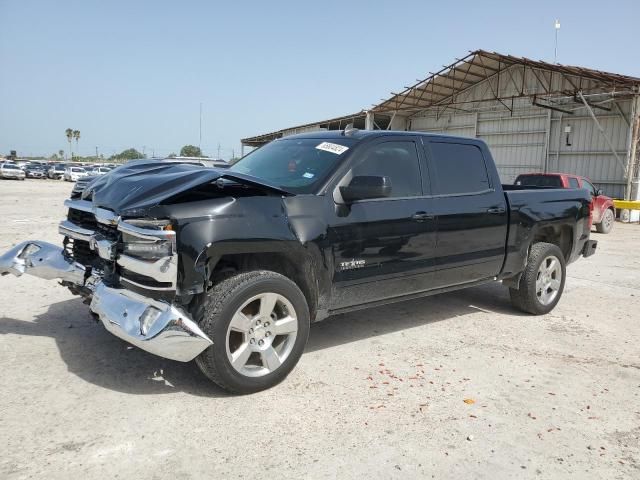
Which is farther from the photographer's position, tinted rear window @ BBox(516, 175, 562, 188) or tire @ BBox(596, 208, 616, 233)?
tire @ BBox(596, 208, 616, 233)

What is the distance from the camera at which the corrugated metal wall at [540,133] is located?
2193 cm

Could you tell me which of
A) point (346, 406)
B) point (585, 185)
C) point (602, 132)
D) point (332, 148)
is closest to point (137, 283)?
point (346, 406)

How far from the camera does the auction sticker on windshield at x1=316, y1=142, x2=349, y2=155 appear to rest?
4307 millimetres

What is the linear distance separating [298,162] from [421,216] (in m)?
1.17

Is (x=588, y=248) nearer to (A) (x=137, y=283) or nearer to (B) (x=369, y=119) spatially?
(A) (x=137, y=283)

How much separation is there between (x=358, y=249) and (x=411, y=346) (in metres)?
1.21

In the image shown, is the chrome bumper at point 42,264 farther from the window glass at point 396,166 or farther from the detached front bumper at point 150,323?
the window glass at point 396,166

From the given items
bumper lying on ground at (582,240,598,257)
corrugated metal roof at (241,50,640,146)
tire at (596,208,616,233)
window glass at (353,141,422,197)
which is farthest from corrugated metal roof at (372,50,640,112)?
window glass at (353,141,422,197)

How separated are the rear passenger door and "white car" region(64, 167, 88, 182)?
138 ft

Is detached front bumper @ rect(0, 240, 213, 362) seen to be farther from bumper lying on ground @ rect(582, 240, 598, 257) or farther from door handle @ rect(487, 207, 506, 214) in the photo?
bumper lying on ground @ rect(582, 240, 598, 257)

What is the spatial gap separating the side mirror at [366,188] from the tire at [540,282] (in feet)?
Answer: 8.63

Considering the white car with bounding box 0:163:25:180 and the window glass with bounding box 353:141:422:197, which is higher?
the window glass with bounding box 353:141:422:197

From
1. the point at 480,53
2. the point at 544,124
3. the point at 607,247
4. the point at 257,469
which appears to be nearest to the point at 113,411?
the point at 257,469

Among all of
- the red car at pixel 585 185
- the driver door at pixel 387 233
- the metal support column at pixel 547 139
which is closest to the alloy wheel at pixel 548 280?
the driver door at pixel 387 233
